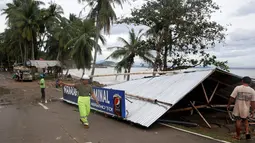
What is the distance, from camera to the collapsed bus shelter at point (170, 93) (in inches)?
315

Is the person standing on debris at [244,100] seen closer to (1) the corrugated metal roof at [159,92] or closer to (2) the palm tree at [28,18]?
(1) the corrugated metal roof at [159,92]

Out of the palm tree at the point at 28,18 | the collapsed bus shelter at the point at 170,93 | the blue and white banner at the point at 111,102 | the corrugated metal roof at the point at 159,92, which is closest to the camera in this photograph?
the corrugated metal roof at the point at 159,92

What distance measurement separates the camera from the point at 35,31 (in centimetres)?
4003

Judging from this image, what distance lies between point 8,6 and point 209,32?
40.9 metres

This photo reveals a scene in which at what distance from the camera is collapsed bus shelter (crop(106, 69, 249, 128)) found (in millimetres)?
8005

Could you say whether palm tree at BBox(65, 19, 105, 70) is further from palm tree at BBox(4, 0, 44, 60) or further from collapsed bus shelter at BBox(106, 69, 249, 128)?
collapsed bus shelter at BBox(106, 69, 249, 128)

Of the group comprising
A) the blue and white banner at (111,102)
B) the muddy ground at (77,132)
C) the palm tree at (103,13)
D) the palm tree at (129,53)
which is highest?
the palm tree at (103,13)

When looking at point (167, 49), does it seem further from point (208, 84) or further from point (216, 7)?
point (208, 84)

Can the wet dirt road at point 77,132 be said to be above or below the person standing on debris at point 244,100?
below

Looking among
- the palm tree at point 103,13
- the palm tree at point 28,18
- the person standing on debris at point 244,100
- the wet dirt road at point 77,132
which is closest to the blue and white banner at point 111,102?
the wet dirt road at point 77,132

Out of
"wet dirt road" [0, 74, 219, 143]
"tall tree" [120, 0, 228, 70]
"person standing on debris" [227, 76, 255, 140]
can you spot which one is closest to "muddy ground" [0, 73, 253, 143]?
"wet dirt road" [0, 74, 219, 143]

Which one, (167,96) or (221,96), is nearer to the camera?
(167,96)

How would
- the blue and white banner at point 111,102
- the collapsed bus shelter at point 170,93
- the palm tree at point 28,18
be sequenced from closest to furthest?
the collapsed bus shelter at point 170,93 < the blue and white banner at point 111,102 < the palm tree at point 28,18

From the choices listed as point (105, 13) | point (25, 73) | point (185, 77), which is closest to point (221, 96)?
point (185, 77)
